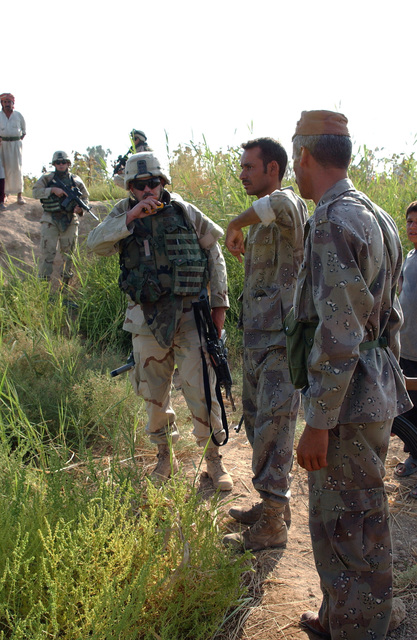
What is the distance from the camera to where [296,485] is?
343cm

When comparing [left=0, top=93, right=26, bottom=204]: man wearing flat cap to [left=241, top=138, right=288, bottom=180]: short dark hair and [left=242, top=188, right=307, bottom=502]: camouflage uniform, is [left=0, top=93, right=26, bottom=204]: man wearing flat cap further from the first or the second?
[left=242, top=188, right=307, bottom=502]: camouflage uniform

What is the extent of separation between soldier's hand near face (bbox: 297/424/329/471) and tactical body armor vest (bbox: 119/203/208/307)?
1.61m

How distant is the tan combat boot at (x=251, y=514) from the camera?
286cm

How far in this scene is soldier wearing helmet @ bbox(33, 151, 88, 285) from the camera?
804cm

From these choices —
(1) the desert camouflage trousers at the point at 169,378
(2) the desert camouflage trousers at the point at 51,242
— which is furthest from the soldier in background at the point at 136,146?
(1) the desert camouflage trousers at the point at 169,378

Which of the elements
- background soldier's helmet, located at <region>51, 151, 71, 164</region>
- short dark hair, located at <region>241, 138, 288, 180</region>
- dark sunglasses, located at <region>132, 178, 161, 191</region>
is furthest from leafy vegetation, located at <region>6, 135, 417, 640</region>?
background soldier's helmet, located at <region>51, 151, 71, 164</region>

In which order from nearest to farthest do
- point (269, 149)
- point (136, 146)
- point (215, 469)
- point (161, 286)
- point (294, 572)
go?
1. point (294, 572)
2. point (269, 149)
3. point (161, 286)
4. point (215, 469)
5. point (136, 146)

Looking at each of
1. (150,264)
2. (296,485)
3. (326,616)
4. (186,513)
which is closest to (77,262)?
(150,264)

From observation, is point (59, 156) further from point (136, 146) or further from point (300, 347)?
point (300, 347)

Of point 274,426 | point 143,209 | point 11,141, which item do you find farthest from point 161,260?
point 11,141

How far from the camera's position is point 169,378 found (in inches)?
132

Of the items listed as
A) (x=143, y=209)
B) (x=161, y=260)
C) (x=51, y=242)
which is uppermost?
(x=143, y=209)

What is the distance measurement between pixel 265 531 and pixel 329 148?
5.83 ft

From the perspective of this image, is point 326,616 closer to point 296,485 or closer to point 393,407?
point 393,407
